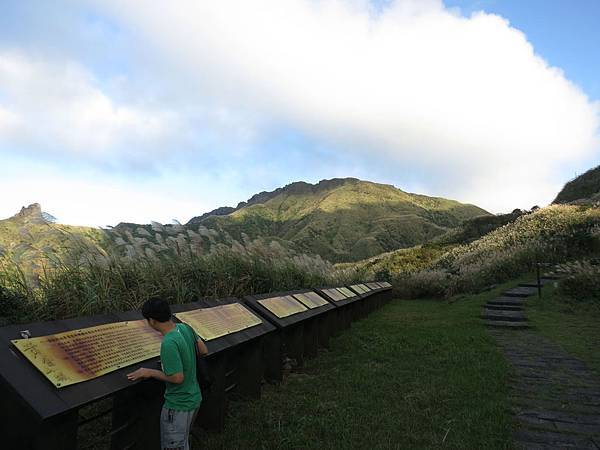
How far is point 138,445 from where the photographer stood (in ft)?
10.6

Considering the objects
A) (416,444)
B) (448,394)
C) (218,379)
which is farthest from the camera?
(448,394)

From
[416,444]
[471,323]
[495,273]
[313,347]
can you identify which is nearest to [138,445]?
[416,444]

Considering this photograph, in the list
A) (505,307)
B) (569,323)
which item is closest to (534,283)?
(505,307)

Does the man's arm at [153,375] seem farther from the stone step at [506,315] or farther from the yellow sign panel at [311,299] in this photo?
the stone step at [506,315]

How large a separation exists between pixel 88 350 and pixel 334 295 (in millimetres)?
7214

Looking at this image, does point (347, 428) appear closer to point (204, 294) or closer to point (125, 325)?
point (125, 325)

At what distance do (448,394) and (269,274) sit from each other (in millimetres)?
3780

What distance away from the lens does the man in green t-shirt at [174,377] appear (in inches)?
113

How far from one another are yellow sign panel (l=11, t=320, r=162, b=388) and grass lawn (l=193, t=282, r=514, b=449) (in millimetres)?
1217

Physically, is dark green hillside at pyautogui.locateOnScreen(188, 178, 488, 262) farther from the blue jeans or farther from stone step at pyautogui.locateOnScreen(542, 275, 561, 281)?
the blue jeans

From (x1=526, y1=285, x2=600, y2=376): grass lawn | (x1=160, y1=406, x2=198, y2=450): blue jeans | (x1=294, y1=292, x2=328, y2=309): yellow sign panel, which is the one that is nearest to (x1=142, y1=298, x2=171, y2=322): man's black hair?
(x1=160, y1=406, x2=198, y2=450): blue jeans

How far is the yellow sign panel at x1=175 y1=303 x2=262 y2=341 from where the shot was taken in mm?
4113

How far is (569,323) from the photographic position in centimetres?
1007

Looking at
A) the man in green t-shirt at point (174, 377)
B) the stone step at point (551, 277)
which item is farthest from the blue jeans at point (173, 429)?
the stone step at point (551, 277)
